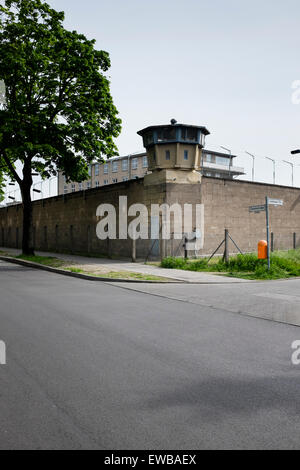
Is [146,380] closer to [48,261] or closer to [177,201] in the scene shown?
[48,261]

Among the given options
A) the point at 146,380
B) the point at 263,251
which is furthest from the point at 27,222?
the point at 146,380

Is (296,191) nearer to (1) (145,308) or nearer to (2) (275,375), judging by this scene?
(1) (145,308)

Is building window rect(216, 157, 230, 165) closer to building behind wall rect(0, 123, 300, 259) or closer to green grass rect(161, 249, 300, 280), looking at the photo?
building behind wall rect(0, 123, 300, 259)

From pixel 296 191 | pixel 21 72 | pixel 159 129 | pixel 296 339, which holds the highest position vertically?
pixel 21 72

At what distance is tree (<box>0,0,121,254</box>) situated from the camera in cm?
1978

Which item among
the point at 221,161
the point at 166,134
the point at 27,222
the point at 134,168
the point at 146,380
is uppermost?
the point at 221,161

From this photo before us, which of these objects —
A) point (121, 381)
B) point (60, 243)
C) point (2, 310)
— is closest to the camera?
point (121, 381)

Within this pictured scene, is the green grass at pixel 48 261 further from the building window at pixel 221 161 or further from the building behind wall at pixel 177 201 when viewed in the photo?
the building window at pixel 221 161

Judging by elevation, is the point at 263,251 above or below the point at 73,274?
above

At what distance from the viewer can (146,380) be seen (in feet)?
13.7

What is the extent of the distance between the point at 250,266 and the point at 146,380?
12116mm

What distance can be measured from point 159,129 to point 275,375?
1845 cm
